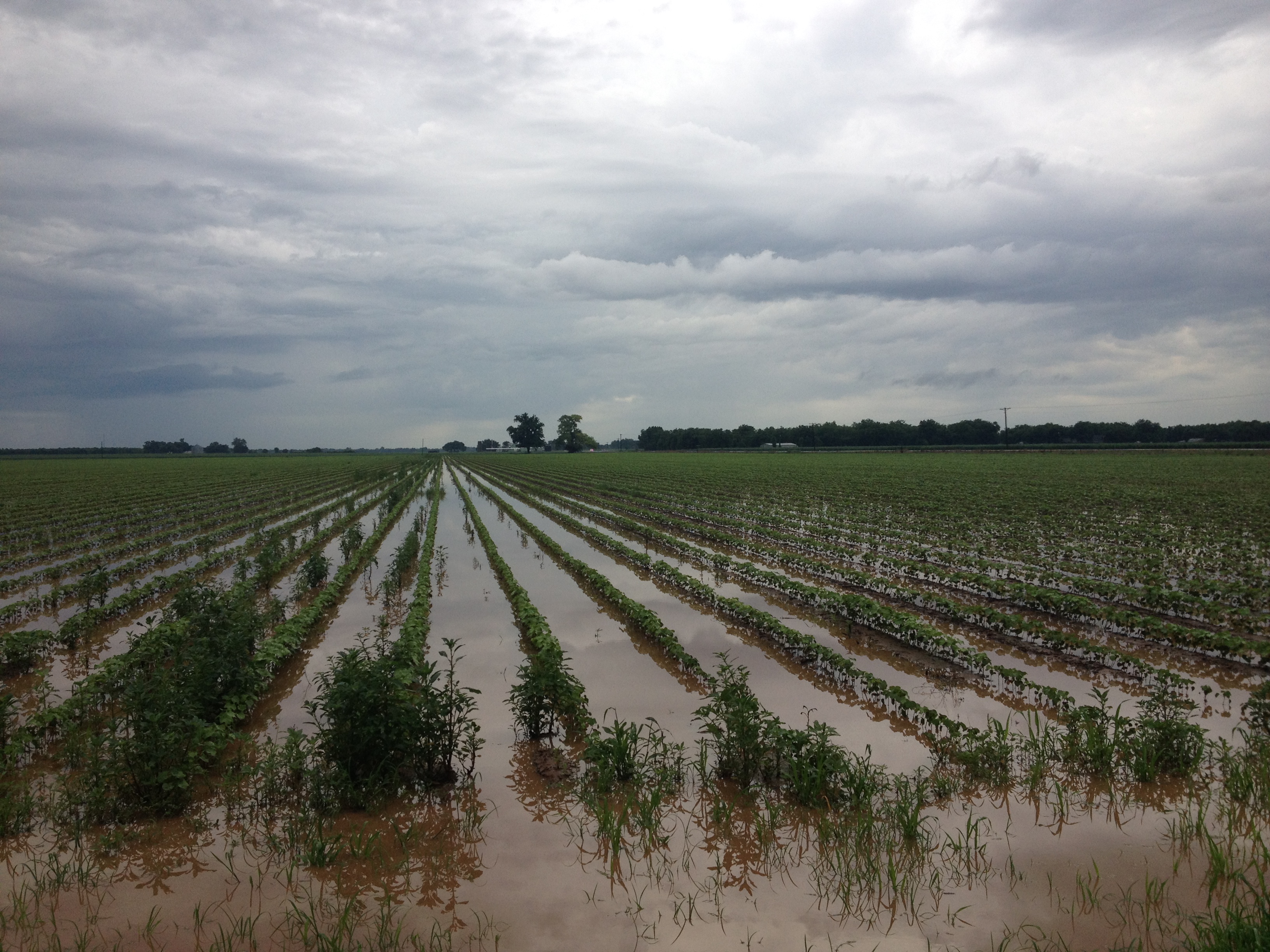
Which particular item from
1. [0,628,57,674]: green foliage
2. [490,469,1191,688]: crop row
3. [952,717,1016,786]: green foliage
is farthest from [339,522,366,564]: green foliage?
[952,717,1016,786]: green foliage

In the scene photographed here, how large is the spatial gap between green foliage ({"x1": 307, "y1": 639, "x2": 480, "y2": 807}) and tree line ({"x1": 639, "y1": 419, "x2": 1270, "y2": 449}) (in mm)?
102338

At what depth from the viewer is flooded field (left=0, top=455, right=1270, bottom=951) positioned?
16.4 ft

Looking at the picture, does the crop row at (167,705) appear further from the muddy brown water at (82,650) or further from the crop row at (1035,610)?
the crop row at (1035,610)

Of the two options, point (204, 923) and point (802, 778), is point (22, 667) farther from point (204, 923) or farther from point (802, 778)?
point (802, 778)

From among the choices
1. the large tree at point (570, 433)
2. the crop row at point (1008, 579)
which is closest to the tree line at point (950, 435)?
the large tree at point (570, 433)

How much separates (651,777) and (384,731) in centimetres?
269

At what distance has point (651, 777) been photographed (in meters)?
7.08

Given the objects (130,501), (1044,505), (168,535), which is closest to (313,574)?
(168,535)

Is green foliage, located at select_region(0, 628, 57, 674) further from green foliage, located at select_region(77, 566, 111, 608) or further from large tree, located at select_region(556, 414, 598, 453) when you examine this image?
large tree, located at select_region(556, 414, 598, 453)

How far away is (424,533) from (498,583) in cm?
833

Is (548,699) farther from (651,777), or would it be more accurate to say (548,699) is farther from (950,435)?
(950,435)

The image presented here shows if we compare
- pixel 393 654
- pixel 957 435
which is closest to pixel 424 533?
pixel 393 654

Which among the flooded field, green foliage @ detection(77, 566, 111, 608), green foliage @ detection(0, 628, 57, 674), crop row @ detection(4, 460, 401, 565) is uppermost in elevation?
crop row @ detection(4, 460, 401, 565)

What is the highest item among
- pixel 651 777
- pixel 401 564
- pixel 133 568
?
pixel 401 564
